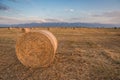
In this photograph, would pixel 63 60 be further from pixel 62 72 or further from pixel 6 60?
pixel 6 60

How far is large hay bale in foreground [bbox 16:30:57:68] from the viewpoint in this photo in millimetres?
9831

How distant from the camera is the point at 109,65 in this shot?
1019 cm

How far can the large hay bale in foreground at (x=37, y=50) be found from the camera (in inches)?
387

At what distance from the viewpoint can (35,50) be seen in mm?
10039

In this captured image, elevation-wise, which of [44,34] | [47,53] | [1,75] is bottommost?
[1,75]

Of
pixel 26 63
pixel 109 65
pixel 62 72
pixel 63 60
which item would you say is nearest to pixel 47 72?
pixel 62 72

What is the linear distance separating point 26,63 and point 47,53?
1.17 meters

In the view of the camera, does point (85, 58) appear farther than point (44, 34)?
Yes

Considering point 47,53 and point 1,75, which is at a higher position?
point 47,53

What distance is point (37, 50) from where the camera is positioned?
10023mm

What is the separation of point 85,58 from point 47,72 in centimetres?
341

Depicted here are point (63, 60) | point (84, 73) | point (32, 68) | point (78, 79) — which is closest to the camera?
point (78, 79)

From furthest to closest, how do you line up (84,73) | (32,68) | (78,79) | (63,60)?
(63,60) → (32,68) → (84,73) → (78,79)

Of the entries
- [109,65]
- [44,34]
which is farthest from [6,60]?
[109,65]
